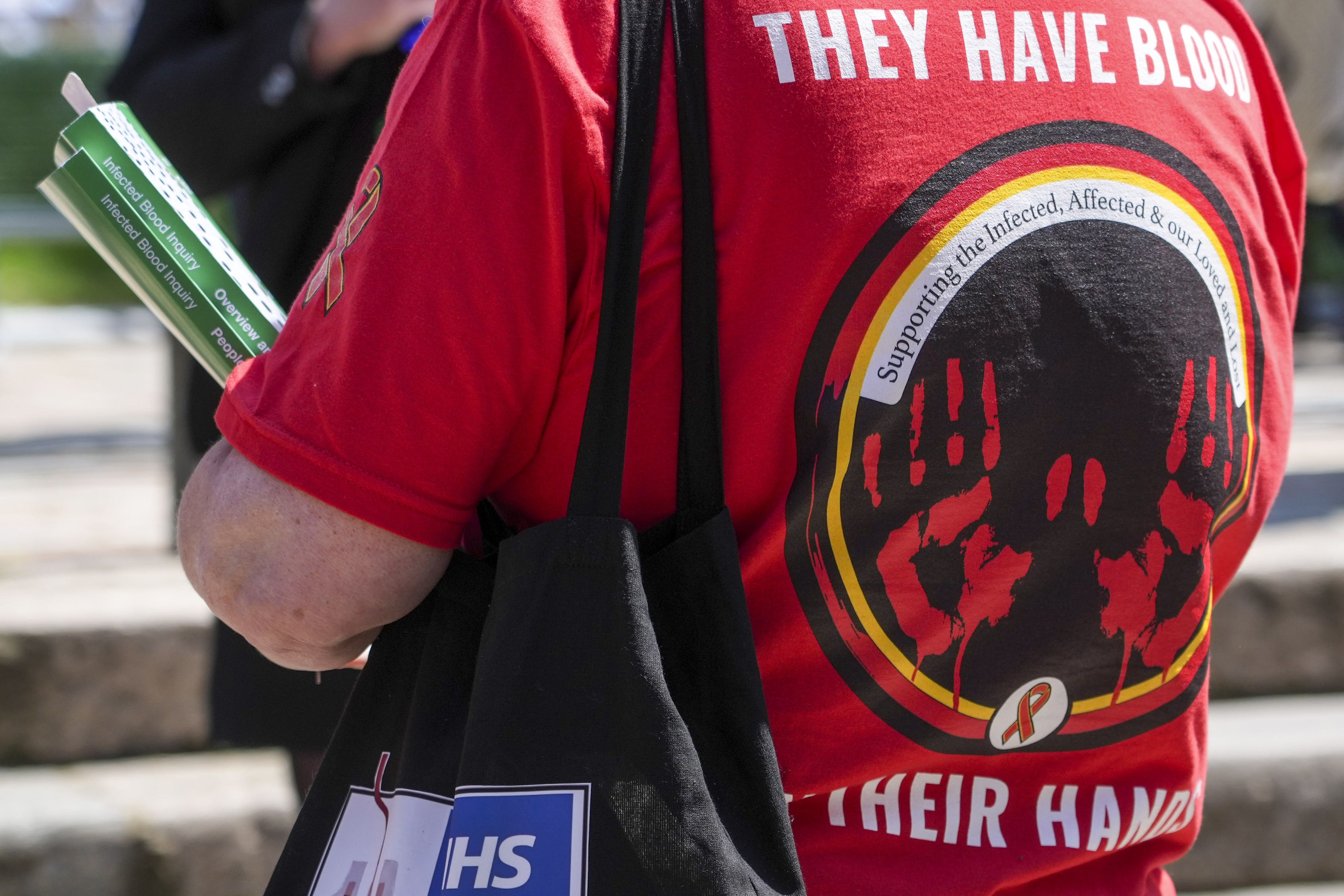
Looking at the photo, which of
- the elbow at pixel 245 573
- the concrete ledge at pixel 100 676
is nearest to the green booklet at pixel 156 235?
the elbow at pixel 245 573

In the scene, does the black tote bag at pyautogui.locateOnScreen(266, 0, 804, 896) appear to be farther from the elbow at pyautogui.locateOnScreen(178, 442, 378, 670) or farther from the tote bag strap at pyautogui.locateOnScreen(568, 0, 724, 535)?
the elbow at pyautogui.locateOnScreen(178, 442, 378, 670)

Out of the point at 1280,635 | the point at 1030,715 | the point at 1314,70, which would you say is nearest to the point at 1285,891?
the point at 1280,635

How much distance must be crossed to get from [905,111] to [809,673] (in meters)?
0.43

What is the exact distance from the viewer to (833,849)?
3.02 feet

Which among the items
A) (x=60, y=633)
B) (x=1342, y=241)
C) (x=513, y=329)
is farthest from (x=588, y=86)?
→ (x=1342, y=241)

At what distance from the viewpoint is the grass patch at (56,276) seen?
A: 933 centimetres

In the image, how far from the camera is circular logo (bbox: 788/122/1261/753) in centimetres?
Answer: 85

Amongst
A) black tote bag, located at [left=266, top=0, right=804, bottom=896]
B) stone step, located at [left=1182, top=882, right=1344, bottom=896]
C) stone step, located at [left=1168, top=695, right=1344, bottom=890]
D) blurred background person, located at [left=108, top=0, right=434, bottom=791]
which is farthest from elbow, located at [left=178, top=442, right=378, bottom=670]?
stone step, located at [left=1182, top=882, right=1344, bottom=896]

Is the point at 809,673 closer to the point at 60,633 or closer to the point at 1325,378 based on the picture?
the point at 60,633

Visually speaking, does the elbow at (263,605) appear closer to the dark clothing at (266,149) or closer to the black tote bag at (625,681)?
the black tote bag at (625,681)

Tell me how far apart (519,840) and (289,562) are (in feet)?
0.88

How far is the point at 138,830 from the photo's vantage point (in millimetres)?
2381

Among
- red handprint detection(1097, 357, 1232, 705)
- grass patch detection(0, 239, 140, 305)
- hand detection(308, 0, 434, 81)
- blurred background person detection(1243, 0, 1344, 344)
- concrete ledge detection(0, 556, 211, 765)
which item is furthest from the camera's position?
grass patch detection(0, 239, 140, 305)

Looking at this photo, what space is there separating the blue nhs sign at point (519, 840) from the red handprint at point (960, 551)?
29cm
